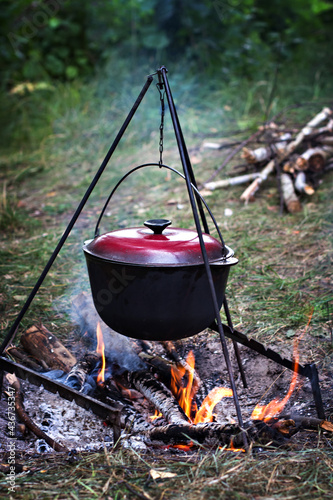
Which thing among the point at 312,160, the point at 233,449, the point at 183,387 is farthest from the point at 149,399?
the point at 312,160

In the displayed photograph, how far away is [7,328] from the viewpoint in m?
2.85

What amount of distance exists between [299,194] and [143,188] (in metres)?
1.98

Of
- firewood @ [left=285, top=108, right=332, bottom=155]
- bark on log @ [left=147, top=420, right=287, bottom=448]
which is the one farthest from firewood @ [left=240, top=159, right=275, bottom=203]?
bark on log @ [left=147, top=420, right=287, bottom=448]

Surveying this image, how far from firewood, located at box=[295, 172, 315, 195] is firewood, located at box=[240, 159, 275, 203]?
35 centimetres

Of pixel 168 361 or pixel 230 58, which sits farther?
pixel 230 58

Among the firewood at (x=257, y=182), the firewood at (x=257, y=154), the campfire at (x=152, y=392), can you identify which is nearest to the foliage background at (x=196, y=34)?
the firewood at (x=257, y=154)

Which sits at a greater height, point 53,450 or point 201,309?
point 201,309

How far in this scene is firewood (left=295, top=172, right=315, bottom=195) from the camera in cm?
462

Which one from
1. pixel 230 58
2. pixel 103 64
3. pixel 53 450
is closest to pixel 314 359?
pixel 53 450

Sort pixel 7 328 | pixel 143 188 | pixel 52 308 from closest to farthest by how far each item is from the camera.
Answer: pixel 7 328 → pixel 52 308 → pixel 143 188

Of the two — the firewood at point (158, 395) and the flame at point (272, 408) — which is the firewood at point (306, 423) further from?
the firewood at point (158, 395)

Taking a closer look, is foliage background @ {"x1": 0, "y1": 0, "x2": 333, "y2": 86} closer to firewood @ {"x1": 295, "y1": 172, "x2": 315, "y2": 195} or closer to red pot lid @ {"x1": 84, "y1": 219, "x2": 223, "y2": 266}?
firewood @ {"x1": 295, "y1": 172, "x2": 315, "y2": 195}

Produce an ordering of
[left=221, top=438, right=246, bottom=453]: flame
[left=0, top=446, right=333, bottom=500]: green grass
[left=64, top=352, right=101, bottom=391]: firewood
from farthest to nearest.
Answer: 1. [left=64, top=352, right=101, bottom=391]: firewood
2. [left=221, top=438, right=246, bottom=453]: flame
3. [left=0, top=446, right=333, bottom=500]: green grass

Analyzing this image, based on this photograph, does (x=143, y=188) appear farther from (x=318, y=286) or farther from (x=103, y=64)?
(x=103, y=64)
